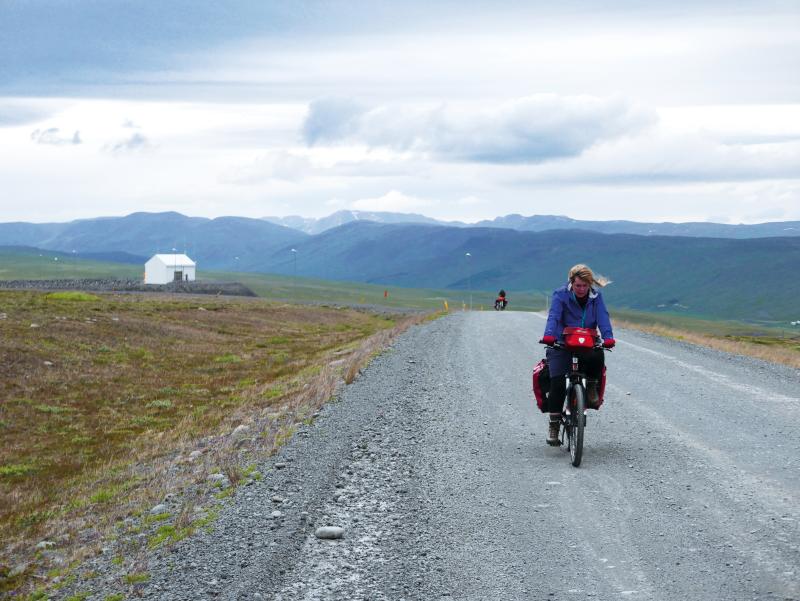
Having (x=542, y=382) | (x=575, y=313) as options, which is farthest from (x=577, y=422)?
(x=575, y=313)

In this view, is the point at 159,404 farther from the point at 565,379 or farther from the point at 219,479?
the point at 565,379

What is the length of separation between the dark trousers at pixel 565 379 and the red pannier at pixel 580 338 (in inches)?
9.3

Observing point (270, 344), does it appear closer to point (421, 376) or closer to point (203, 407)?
point (203, 407)

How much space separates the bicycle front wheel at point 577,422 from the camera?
10.3 metres

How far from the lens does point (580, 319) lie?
10.8m

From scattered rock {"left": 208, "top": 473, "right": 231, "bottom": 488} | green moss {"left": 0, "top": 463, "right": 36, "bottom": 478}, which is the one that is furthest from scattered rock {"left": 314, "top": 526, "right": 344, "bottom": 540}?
green moss {"left": 0, "top": 463, "right": 36, "bottom": 478}

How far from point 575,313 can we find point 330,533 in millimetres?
4448

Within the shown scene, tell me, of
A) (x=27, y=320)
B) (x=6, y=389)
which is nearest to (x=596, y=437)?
(x=6, y=389)

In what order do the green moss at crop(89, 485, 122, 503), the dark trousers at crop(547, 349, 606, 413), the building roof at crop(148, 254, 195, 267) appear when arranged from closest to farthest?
the dark trousers at crop(547, 349, 606, 413) → the green moss at crop(89, 485, 122, 503) → the building roof at crop(148, 254, 195, 267)

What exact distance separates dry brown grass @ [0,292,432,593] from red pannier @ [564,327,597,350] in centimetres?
419

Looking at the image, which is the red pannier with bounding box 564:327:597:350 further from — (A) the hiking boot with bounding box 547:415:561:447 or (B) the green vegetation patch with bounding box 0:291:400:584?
(B) the green vegetation patch with bounding box 0:291:400:584

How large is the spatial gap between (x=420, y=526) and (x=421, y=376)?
459 inches

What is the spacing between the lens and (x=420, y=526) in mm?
8055

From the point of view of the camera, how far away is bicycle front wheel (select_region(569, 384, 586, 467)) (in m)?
10.3
